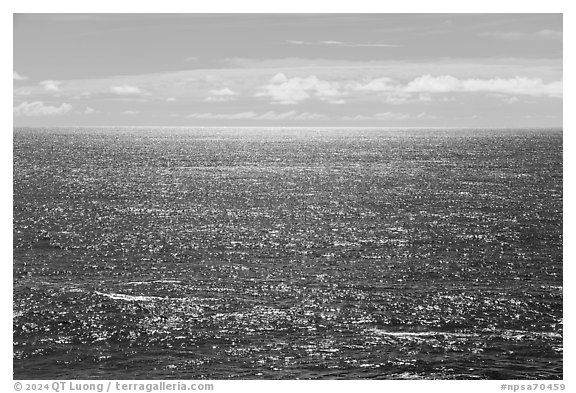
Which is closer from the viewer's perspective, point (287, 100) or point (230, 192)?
point (230, 192)

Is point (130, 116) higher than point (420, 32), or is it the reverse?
point (420, 32)

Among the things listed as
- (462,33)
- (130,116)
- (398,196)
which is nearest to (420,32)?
(462,33)
